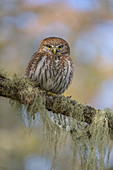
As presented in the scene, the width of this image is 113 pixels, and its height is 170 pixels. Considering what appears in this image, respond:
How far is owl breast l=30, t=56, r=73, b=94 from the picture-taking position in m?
4.43

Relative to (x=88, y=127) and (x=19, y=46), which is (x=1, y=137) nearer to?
(x=19, y=46)

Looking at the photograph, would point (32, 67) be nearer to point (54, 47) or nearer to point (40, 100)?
point (54, 47)

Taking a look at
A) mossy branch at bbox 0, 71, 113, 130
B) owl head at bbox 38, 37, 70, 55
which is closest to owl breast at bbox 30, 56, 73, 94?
owl head at bbox 38, 37, 70, 55

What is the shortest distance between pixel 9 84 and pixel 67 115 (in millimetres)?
759

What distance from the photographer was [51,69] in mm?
4504

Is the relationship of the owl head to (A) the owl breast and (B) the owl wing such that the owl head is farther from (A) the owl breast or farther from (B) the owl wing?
(B) the owl wing

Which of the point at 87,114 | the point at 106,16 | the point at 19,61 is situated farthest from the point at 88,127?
the point at 106,16

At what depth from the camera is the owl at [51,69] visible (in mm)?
4438

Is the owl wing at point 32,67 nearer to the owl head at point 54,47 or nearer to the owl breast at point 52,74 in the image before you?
the owl breast at point 52,74

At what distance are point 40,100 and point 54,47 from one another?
156 centimetres

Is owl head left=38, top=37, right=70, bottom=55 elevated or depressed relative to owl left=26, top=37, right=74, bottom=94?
elevated

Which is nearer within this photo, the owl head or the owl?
the owl

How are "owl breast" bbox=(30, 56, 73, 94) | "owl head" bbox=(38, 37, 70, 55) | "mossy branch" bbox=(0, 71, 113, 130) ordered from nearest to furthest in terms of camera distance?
1. "mossy branch" bbox=(0, 71, 113, 130)
2. "owl breast" bbox=(30, 56, 73, 94)
3. "owl head" bbox=(38, 37, 70, 55)

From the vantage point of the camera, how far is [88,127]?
3.70 metres
